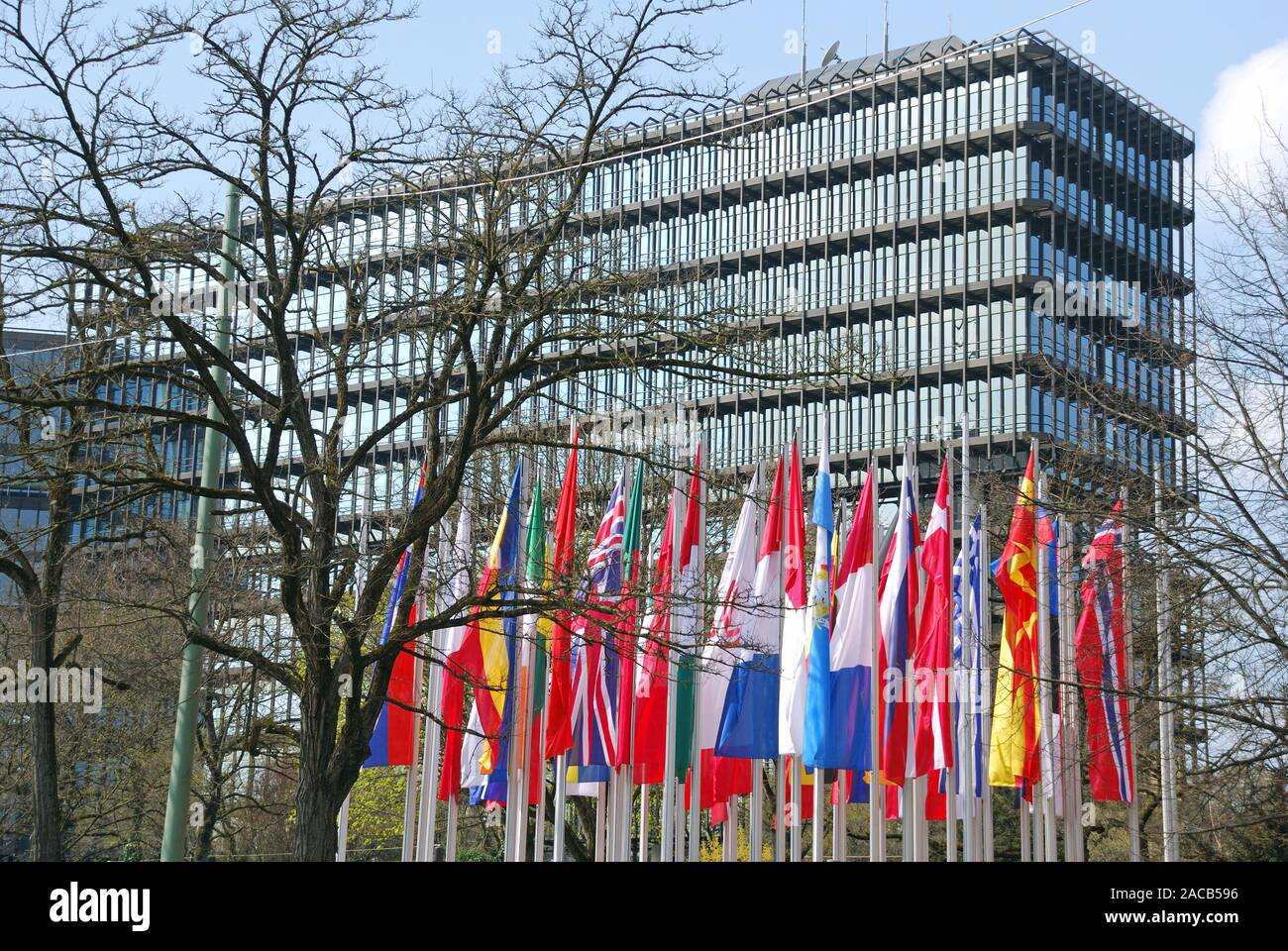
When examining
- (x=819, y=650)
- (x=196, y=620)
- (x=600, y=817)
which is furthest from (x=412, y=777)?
(x=196, y=620)

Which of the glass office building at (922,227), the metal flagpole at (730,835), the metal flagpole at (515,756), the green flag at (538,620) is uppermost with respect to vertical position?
the glass office building at (922,227)

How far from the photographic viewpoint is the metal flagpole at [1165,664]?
63.1 feet

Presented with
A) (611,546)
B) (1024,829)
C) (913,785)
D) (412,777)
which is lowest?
(1024,829)

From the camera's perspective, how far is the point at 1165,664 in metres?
22.6

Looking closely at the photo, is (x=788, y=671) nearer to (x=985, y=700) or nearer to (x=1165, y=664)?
(x=985, y=700)

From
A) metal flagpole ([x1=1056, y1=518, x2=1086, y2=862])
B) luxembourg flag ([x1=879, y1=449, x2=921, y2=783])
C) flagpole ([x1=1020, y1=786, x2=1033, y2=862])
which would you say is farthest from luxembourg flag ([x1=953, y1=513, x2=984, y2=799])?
metal flagpole ([x1=1056, y1=518, x2=1086, y2=862])

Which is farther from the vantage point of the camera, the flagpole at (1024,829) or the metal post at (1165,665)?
the flagpole at (1024,829)

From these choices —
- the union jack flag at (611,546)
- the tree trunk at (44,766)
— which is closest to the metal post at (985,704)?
the union jack flag at (611,546)

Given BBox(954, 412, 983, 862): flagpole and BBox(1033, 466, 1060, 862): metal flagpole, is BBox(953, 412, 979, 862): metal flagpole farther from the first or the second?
BBox(1033, 466, 1060, 862): metal flagpole

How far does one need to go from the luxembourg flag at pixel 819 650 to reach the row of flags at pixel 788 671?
0.10 feet

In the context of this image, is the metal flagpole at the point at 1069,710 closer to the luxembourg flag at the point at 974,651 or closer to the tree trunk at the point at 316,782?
the luxembourg flag at the point at 974,651

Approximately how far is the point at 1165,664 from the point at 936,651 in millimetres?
4548

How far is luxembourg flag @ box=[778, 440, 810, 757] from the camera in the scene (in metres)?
25.0
